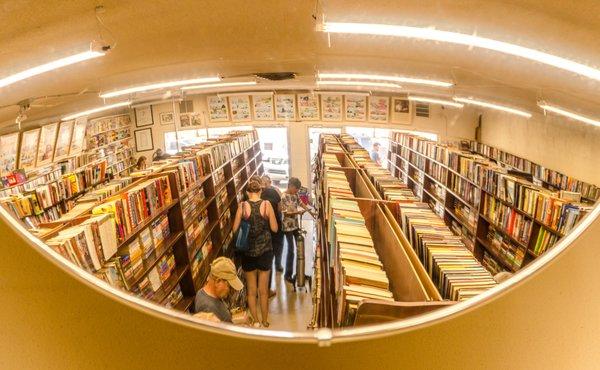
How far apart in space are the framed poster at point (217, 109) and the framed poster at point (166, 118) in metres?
0.06

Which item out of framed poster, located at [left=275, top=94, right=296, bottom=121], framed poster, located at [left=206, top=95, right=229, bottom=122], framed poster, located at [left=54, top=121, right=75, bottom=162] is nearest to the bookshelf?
framed poster, located at [left=275, top=94, right=296, bottom=121]

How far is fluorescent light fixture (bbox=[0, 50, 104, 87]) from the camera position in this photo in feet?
1.24

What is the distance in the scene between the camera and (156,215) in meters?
1.32

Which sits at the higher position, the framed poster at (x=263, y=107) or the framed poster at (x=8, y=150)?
the framed poster at (x=263, y=107)

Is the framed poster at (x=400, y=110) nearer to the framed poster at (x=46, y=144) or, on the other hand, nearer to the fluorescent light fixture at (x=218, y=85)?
the fluorescent light fixture at (x=218, y=85)

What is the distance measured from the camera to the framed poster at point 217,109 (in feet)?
1.85

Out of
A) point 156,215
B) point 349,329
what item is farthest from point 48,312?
point 156,215

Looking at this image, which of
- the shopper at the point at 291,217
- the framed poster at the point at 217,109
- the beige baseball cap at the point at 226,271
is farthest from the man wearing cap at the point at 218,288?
the framed poster at the point at 217,109

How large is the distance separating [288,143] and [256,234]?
229 millimetres

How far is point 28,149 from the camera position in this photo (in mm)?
465

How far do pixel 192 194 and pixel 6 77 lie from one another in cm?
83

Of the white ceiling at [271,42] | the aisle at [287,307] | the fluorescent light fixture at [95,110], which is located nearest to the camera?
the white ceiling at [271,42]

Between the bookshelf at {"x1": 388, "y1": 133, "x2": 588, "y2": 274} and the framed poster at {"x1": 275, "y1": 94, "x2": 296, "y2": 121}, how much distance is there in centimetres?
22

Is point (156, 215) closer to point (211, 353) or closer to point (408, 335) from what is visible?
point (211, 353)
